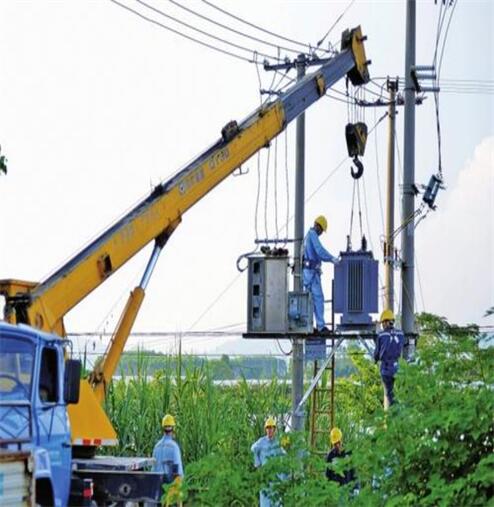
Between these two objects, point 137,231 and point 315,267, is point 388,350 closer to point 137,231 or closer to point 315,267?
point 315,267

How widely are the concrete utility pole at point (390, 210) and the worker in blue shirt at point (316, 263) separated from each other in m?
2.51

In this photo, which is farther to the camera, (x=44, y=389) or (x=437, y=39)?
(x=437, y=39)

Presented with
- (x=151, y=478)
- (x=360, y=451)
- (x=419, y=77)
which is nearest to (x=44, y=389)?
(x=151, y=478)

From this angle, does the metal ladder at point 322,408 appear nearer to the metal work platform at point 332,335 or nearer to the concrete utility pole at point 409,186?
the metal work platform at point 332,335

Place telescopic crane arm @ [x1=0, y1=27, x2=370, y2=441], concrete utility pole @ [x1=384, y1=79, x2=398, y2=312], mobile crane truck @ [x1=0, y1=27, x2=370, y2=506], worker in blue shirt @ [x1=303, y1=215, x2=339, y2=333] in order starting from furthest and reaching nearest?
1. concrete utility pole @ [x1=384, y1=79, x2=398, y2=312]
2. worker in blue shirt @ [x1=303, y1=215, x2=339, y2=333]
3. telescopic crane arm @ [x1=0, y1=27, x2=370, y2=441]
4. mobile crane truck @ [x1=0, y1=27, x2=370, y2=506]

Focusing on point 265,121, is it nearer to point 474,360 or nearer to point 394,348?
point 394,348

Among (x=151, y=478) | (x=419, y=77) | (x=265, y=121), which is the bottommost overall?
(x=151, y=478)

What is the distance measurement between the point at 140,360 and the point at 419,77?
315 inches

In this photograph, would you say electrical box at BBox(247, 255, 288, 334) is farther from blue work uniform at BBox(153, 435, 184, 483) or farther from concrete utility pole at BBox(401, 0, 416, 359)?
blue work uniform at BBox(153, 435, 184, 483)

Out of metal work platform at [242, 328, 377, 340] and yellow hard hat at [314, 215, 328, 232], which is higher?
yellow hard hat at [314, 215, 328, 232]

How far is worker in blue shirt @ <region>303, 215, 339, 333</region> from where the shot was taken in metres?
17.6

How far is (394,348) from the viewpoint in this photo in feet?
55.5

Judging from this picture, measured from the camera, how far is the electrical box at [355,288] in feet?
60.4

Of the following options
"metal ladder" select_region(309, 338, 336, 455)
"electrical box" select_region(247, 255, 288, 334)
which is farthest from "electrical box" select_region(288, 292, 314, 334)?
"metal ladder" select_region(309, 338, 336, 455)
